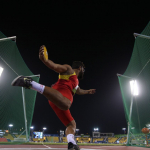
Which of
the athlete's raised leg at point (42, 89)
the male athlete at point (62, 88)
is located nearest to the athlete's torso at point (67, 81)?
the male athlete at point (62, 88)

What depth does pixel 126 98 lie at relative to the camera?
8.77m

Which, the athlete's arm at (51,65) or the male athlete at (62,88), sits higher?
the athlete's arm at (51,65)

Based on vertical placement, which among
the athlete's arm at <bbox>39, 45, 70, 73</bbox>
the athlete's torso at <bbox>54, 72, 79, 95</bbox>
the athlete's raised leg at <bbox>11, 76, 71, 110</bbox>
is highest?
the athlete's arm at <bbox>39, 45, 70, 73</bbox>

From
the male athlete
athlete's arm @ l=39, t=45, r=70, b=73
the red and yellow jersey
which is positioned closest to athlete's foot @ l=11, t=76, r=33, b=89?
the male athlete

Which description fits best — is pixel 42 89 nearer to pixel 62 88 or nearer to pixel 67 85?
pixel 62 88

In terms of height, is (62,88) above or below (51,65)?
below

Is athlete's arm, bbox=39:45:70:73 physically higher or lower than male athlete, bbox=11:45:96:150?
higher

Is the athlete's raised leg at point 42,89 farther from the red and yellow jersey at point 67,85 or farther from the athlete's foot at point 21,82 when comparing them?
the red and yellow jersey at point 67,85

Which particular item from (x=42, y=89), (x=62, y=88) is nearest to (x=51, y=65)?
(x=42, y=89)

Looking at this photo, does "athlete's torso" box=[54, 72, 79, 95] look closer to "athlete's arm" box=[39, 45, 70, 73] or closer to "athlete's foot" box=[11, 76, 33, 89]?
"athlete's arm" box=[39, 45, 70, 73]

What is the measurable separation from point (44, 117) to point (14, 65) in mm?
55530

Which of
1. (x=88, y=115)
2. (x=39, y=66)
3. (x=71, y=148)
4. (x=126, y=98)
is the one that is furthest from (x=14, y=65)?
(x=88, y=115)

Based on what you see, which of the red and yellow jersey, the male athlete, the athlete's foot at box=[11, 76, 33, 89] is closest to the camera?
the athlete's foot at box=[11, 76, 33, 89]

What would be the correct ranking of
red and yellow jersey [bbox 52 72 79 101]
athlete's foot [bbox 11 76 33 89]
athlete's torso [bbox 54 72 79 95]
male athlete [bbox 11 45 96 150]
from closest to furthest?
athlete's foot [bbox 11 76 33 89] < male athlete [bbox 11 45 96 150] < red and yellow jersey [bbox 52 72 79 101] < athlete's torso [bbox 54 72 79 95]
